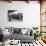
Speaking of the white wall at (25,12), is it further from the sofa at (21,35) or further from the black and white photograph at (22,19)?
the sofa at (21,35)

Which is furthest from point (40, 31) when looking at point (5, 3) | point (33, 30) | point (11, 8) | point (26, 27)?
point (5, 3)

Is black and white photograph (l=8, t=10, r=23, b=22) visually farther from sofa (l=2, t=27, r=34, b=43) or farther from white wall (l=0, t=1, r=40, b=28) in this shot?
sofa (l=2, t=27, r=34, b=43)

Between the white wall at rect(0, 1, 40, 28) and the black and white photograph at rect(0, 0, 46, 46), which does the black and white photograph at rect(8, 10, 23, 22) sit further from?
the white wall at rect(0, 1, 40, 28)

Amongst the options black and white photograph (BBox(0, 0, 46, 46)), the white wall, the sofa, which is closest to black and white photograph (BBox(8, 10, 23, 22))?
black and white photograph (BBox(0, 0, 46, 46))

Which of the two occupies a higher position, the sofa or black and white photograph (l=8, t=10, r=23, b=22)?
black and white photograph (l=8, t=10, r=23, b=22)

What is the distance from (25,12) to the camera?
4.98m

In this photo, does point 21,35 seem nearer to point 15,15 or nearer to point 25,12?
point 15,15

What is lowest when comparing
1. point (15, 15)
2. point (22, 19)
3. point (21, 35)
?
point (21, 35)

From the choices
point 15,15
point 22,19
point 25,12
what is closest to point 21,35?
point 22,19

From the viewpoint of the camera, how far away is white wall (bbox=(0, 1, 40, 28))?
4.95m

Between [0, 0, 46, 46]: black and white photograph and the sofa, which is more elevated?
[0, 0, 46, 46]: black and white photograph

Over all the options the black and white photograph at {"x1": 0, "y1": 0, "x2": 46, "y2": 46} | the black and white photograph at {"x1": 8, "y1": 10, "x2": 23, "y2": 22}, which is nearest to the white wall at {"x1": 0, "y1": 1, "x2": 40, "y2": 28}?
the black and white photograph at {"x1": 0, "y1": 0, "x2": 46, "y2": 46}

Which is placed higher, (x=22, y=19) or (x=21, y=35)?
(x=22, y=19)

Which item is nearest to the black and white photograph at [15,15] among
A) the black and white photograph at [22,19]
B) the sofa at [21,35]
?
the black and white photograph at [22,19]
